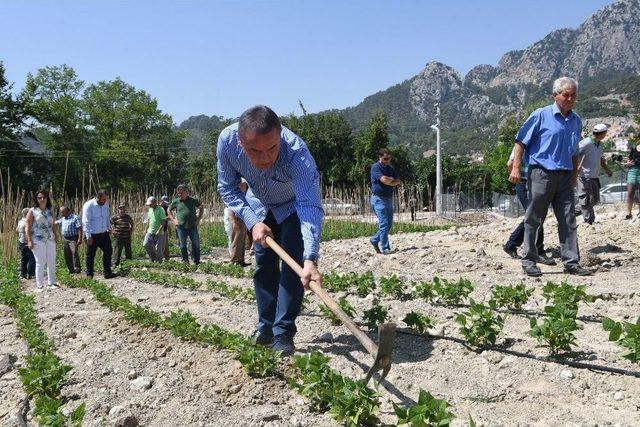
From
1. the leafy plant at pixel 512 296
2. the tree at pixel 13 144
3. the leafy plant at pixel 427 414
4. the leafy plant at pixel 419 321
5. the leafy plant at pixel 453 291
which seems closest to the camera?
the leafy plant at pixel 427 414

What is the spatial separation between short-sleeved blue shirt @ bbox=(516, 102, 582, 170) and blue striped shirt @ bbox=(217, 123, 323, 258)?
10.9 feet

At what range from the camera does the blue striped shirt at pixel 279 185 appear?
138 inches

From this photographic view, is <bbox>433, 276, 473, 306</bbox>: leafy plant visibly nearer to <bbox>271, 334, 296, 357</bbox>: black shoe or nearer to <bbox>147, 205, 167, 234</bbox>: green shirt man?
<bbox>271, 334, 296, 357</bbox>: black shoe

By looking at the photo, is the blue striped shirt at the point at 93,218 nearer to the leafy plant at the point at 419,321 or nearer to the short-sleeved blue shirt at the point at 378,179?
the short-sleeved blue shirt at the point at 378,179

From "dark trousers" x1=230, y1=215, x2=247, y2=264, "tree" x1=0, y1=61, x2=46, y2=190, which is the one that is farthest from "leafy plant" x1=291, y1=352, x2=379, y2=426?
"tree" x1=0, y1=61, x2=46, y2=190

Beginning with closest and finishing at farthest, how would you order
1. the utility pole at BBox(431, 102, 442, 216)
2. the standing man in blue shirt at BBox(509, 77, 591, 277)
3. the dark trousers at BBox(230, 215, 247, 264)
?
1. the standing man in blue shirt at BBox(509, 77, 591, 277)
2. the dark trousers at BBox(230, 215, 247, 264)
3. the utility pole at BBox(431, 102, 442, 216)

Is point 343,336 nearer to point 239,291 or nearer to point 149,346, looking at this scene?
point 149,346

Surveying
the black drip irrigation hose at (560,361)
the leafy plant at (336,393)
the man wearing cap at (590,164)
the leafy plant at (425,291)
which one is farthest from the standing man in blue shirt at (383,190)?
the leafy plant at (336,393)

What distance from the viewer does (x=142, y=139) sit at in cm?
5772

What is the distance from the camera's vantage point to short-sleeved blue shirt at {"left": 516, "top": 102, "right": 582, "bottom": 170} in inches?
238

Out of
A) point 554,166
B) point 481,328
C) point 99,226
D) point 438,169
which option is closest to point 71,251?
point 99,226

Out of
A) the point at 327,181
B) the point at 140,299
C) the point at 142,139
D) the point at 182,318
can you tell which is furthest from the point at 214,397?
the point at 142,139

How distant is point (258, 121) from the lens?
3.21 meters

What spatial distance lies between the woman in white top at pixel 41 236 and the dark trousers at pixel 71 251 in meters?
2.14
